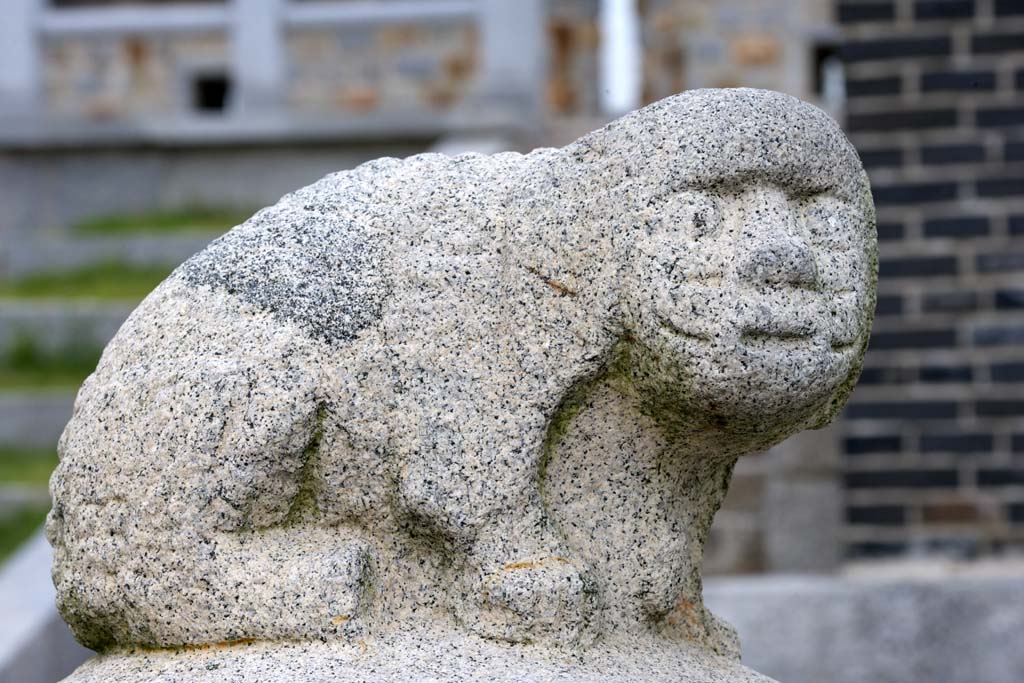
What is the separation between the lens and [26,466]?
5910mm

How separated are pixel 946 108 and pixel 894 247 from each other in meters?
0.55

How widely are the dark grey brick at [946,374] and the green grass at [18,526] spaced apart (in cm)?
332

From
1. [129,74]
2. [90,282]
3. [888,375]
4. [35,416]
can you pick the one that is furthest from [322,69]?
[888,375]

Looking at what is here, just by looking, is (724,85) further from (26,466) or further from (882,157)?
(26,466)

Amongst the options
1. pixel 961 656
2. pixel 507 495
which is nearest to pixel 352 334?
pixel 507 495

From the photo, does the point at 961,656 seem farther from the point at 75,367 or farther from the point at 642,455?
the point at 75,367

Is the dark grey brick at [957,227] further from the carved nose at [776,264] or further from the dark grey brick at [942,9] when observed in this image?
the carved nose at [776,264]

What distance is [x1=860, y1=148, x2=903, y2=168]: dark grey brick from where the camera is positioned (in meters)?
5.42

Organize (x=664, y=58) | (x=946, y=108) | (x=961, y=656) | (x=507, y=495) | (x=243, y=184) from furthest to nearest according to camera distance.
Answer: (x=664, y=58) → (x=243, y=184) → (x=946, y=108) → (x=961, y=656) → (x=507, y=495)

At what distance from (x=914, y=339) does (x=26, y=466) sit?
11.7 feet

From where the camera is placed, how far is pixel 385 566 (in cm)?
231

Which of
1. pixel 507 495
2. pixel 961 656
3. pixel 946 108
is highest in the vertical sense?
pixel 946 108

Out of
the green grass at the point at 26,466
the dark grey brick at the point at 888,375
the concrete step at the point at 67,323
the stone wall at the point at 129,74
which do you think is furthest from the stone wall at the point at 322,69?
the dark grey brick at the point at 888,375

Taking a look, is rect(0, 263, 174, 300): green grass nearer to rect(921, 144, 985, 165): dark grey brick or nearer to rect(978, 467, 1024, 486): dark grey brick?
rect(921, 144, 985, 165): dark grey brick
